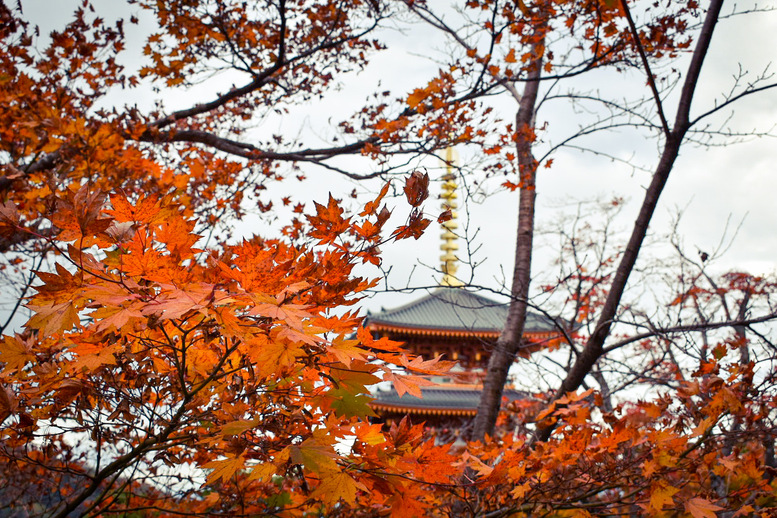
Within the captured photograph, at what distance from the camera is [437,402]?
13.0 m

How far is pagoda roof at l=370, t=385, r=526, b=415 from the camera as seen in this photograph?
12262 millimetres

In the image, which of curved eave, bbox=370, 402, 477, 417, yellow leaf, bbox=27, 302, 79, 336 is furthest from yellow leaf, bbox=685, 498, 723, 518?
curved eave, bbox=370, 402, 477, 417

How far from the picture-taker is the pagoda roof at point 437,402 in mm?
12262

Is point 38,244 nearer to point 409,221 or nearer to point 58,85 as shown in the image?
point 58,85

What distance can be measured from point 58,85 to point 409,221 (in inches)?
163

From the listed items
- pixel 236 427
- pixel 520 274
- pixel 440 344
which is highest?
pixel 440 344

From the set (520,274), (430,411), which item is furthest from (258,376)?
(430,411)

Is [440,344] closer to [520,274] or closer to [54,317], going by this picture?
[520,274]

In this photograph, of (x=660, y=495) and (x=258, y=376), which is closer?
(x=258, y=376)

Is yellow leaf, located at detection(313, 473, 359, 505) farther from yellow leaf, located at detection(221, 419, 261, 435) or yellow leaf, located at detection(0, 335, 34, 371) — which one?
yellow leaf, located at detection(0, 335, 34, 371)

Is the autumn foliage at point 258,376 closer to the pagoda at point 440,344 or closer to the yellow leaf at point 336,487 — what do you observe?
the yellow leaf at point 336,487

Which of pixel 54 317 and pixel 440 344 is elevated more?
pixel 440 344

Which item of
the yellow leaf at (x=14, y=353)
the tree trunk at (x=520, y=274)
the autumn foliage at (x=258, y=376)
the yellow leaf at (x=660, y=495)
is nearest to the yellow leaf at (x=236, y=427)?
the autumn foliage at (x=258, y=376)

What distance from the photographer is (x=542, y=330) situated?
11773mm
